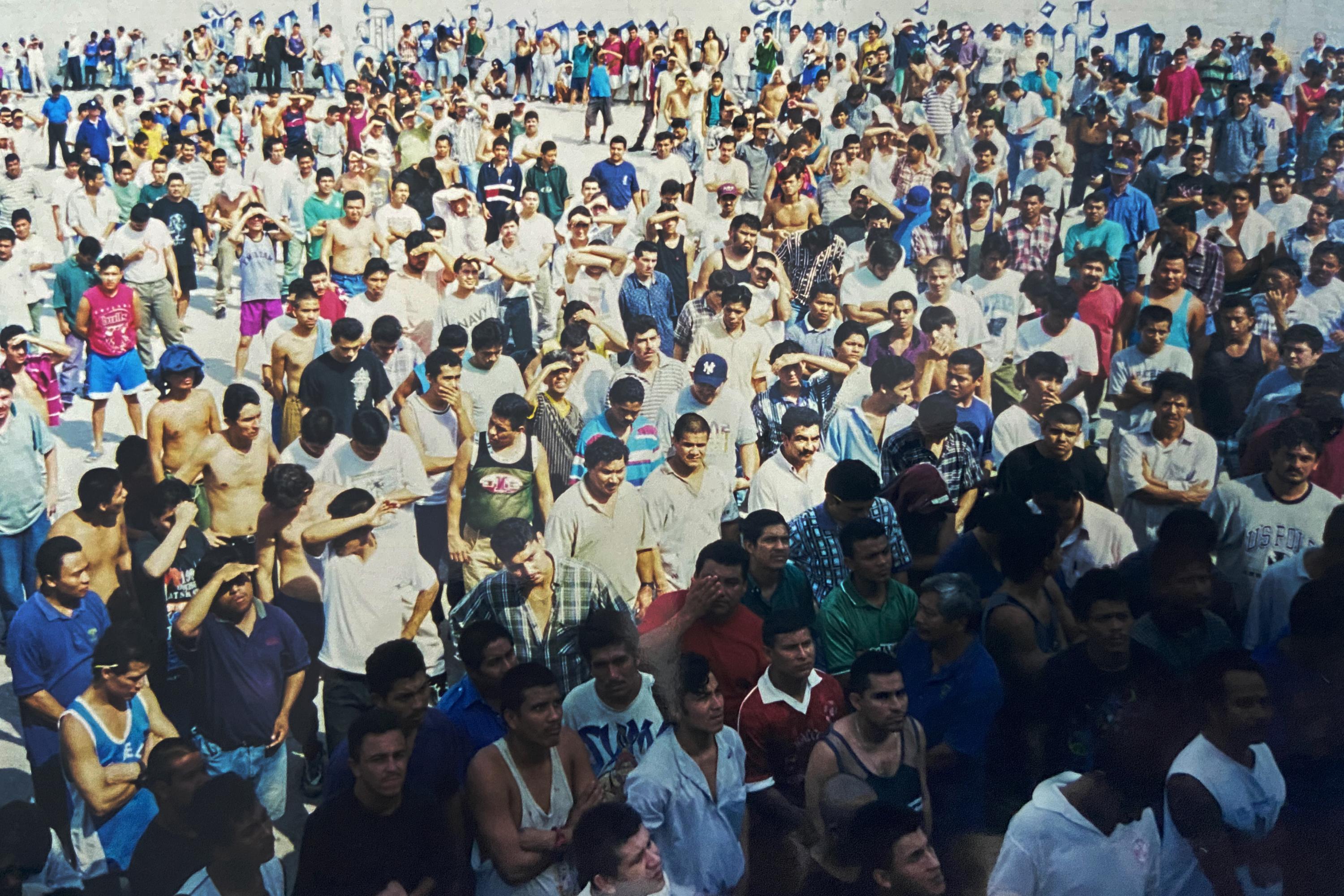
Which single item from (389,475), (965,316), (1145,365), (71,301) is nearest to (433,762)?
(389,475)

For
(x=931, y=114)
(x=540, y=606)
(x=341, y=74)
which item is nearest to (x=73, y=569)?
(x=540, y=606)

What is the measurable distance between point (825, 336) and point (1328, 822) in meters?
2.95

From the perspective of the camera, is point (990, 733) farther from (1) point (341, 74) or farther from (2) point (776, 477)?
(1) point (341, 74)

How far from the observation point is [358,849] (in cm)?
→ 345

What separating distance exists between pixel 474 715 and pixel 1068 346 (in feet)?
11.7

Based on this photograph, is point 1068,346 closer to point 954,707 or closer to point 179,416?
point 954,707

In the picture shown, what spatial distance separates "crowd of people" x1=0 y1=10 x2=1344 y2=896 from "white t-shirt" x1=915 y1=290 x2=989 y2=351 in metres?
0.03

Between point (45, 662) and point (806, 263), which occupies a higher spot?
point (806, 263)

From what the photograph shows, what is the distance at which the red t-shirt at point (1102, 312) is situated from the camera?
241 inches

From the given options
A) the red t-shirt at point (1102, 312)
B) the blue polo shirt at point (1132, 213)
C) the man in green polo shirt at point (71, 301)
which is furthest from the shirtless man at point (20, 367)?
the blue polo shirt at point (1132, 213)

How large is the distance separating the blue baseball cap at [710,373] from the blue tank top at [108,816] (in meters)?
2.51

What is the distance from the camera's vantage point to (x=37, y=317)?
7.23 meters

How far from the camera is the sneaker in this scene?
4305 millimetres

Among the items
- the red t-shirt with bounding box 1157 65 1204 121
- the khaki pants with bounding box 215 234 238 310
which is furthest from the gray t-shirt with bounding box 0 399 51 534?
the red t-shirt with bounding box 1157 65 1204 121
